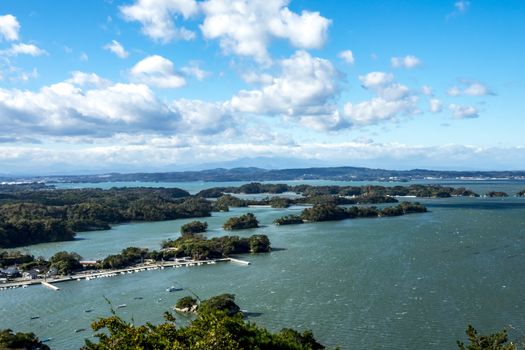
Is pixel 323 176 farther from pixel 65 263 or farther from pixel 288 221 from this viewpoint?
pixel 65 263

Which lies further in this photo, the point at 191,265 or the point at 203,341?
the point at 191,265

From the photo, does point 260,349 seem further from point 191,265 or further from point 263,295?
point 191,265

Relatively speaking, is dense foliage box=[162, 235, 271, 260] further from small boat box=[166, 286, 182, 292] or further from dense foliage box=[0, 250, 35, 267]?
dense foliage box=[0, 250, 35, 267]

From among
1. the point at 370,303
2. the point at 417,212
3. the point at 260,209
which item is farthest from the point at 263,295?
the point at 260,209

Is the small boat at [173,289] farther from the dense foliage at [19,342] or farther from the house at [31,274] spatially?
the house at [31,274]

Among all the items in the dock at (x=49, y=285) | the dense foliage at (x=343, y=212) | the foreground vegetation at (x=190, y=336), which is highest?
the foreground vegetation at (x=190, y=336)

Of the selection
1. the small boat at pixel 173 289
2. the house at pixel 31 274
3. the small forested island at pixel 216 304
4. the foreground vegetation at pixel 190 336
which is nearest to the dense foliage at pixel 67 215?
the house at pixel 31 274

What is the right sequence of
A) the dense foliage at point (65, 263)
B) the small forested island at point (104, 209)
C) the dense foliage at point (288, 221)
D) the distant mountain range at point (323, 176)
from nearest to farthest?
the dense foliage at point (65, 263)
the small forested island at point (104, 209)
the dense foliage at point (288, 221)
the distant mountain range at point (323, 176)
